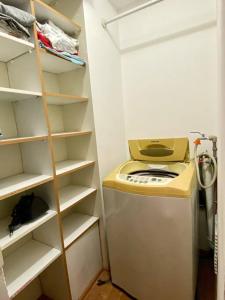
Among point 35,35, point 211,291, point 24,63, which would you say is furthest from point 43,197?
point 211,291

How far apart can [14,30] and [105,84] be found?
32.1 inches

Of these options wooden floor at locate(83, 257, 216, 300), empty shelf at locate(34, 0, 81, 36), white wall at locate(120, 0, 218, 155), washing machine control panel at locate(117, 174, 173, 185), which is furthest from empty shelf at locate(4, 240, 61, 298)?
empty shelf at locate(34, 0, 81, 36)

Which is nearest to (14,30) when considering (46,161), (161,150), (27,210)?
(46,161)

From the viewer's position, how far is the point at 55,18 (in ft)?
4.37

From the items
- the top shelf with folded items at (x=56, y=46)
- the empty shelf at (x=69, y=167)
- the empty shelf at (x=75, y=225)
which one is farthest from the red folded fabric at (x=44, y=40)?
the empty shelf at (x=75, y=225)

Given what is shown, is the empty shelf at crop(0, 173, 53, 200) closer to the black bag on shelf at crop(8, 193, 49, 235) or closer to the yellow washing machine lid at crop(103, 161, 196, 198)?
the black bag on shelf at crop(8, 193, 49, 235)

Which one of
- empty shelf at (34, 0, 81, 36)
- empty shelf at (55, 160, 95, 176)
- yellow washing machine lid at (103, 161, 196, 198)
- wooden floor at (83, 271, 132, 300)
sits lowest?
wooden floor at (83, 271, 132, 300)

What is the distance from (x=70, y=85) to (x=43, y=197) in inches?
38.5

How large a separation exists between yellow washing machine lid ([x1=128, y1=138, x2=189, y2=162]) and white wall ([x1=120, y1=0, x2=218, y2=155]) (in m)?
0.25

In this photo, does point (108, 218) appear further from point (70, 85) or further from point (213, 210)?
point (70, 85)

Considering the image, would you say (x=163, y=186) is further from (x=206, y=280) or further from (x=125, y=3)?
(x=125, y=3)

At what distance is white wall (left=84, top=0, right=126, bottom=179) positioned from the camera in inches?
60.5

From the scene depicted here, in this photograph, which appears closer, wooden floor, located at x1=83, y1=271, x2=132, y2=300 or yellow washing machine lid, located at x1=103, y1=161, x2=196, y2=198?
yellow washing machine lid, located at x1=103, y1=161, x2=196, y2=198

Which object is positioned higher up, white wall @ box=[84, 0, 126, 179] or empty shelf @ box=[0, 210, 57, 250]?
white wall @ box=[84, 0, 126, 179]
